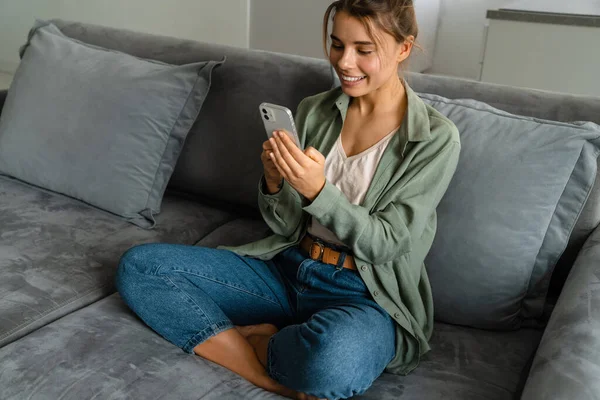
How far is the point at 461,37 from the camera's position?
3145 millimetres

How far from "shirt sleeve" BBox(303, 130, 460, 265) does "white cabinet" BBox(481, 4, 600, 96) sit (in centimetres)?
95

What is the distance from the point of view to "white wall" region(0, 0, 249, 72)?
3430 millimetres

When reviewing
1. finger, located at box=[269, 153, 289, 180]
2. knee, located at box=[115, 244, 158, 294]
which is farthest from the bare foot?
finger, located at box=[269, 153, 289, 180]

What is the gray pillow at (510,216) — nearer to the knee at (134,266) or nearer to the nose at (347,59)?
the nose at (347,59)

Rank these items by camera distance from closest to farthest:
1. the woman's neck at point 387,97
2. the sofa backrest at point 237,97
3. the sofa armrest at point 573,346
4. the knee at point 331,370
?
the sofa armrest at point 573,346
the knee at point 331,370
the woman's neck at point 387,97
the sofa backrest at point 237,97

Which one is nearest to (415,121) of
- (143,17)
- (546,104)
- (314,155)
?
(314,155)

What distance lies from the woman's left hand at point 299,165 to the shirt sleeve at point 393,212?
2 centimetres

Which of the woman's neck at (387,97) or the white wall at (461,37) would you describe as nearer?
the woman's neck at (387,97)

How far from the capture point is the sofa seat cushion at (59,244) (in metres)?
1.43

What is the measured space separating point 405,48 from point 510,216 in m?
0.39

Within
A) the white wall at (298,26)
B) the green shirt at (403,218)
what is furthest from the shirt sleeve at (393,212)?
the white wall at (298,26)

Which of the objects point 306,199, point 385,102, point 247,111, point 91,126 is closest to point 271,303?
point 306,199

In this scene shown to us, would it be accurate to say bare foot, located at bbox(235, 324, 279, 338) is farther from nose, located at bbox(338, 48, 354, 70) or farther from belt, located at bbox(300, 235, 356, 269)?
nose, located at bbox(338, 48, 354, 70)

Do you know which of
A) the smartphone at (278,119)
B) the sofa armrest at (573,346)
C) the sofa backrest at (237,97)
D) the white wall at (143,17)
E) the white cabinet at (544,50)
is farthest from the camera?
the white wall at (143,17)
